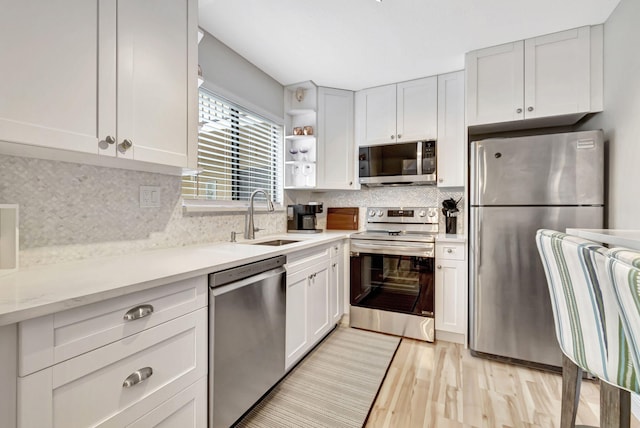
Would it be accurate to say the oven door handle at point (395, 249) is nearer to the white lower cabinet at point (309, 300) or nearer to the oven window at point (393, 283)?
the oven window at point (393, 283)

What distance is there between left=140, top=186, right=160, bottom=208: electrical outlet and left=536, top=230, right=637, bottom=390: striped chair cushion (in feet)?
6.25

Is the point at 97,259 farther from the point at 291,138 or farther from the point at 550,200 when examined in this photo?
the point at 550,200

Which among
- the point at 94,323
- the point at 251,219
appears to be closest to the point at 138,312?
the point at 94,323

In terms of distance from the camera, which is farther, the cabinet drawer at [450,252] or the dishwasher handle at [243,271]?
the cabinet drawer at [450,252]

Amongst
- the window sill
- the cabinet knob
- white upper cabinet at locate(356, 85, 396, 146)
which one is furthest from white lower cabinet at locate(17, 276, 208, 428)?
white upper cabinet at locate(356, 85, 396, 146)

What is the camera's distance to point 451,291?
242 centimetres

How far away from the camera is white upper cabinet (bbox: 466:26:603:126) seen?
201 cm

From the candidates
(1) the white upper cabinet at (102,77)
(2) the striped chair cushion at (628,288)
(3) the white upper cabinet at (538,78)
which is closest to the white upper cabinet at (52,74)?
(1) the white upper cabinet at (102,77)

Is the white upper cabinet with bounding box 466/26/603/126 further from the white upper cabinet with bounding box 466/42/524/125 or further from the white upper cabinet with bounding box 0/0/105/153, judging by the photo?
the white upper cabinet with bounding box 0/0/105/153

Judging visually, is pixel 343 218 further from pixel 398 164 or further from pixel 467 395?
pixel 467 395

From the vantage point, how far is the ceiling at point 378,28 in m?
1.76

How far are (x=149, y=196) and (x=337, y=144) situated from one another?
189cm

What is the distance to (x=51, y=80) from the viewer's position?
1.02 meters

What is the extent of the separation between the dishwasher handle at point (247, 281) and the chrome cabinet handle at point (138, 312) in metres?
0.28
